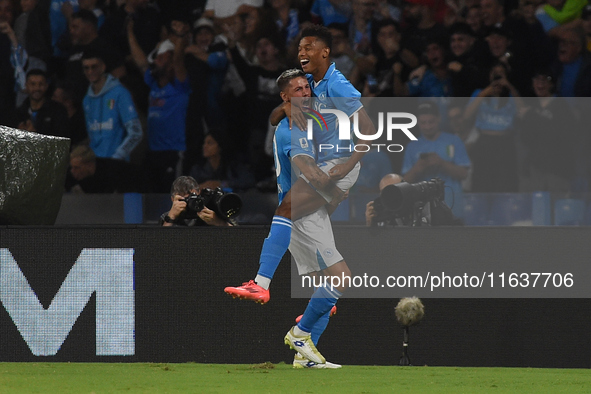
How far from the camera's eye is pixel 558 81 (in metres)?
7.25

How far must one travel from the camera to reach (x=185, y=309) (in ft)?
16.6

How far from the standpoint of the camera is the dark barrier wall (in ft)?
16.3

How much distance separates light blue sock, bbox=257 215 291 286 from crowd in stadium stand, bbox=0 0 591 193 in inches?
99.2

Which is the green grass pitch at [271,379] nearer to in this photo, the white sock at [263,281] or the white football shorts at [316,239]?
the white sock at [263,281]

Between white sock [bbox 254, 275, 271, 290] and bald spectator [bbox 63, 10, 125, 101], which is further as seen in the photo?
bald spectator [bbox 63, 10, 125, 101]

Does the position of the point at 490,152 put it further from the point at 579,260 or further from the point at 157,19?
the point at 157,19

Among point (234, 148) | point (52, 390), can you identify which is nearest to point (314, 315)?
point (52, 390)

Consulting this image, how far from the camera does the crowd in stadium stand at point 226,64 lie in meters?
7.29

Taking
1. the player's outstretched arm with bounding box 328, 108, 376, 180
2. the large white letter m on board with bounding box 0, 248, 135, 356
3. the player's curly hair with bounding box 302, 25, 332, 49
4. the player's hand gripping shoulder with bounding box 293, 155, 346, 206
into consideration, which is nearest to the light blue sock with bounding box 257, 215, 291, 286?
the player's hand gripping shoulder with bounding box 293, 155, 346, 206

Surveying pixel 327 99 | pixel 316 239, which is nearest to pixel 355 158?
pixel 327 99

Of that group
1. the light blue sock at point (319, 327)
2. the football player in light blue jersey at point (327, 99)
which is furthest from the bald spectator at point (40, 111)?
the light blue sock at point (319, 327)

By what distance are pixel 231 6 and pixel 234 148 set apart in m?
1.46

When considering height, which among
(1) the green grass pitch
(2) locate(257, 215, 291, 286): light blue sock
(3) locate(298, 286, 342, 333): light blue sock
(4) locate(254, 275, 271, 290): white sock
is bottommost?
(1) the green grass pitch

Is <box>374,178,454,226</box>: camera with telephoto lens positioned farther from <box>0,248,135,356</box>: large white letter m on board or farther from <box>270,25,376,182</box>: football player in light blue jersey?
<box>0,248,135,356</box>: large white letter m on board
